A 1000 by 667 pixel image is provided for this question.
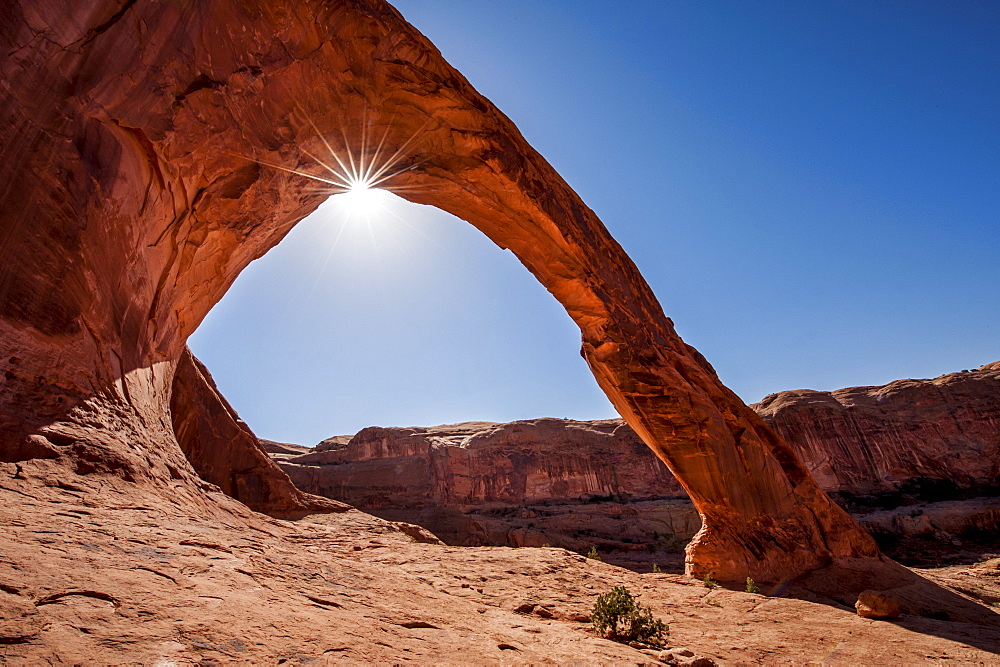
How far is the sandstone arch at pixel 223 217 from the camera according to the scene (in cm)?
514

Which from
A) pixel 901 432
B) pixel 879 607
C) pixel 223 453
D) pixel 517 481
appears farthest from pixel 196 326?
pixel 901 432

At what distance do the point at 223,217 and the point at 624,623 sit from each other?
9785 millimetres

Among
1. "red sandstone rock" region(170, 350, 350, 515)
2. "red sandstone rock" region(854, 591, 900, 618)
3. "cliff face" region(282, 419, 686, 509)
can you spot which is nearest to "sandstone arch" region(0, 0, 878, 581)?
"red sandstone rock" region(854, 591, 900, 618)

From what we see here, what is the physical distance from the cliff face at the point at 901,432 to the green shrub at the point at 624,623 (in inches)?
1414

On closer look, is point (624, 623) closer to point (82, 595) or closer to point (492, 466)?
point (82, 595)

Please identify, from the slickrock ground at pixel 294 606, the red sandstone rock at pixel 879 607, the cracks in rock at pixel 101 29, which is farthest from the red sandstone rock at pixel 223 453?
the red sandstone rock at pixel 879 607

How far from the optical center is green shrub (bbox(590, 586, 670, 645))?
537cm

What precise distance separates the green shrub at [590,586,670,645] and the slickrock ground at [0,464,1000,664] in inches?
10.1

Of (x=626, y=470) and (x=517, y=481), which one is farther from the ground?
(x=626, y=470)

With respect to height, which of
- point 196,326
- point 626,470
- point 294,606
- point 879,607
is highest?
point 196,326

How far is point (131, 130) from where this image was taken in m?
6.69

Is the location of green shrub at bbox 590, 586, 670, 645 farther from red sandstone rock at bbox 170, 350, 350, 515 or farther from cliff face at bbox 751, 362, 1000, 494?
cliff face at bbox 751, 362, 1000, 494

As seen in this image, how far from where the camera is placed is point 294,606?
11.3ft

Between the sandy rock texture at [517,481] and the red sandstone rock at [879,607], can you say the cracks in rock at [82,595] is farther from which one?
the sandy rock texture at [517,481]
